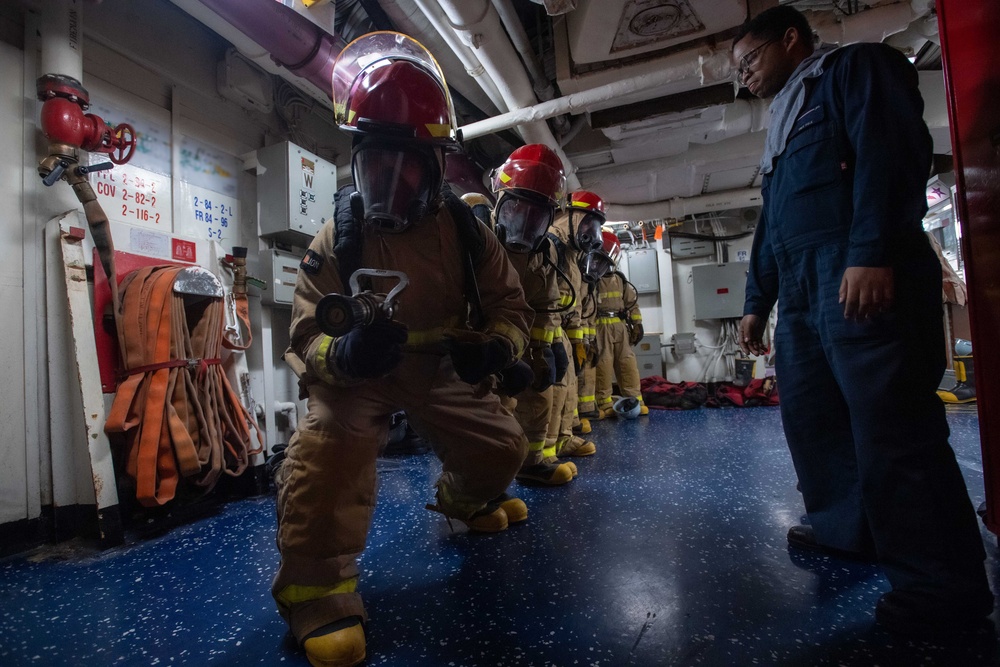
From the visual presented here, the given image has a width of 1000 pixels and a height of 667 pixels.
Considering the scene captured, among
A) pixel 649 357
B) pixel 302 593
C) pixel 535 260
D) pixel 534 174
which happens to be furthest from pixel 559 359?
pixel 649 357

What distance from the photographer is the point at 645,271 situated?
7.53 m

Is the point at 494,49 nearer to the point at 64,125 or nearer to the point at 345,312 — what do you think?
the point at 64,125

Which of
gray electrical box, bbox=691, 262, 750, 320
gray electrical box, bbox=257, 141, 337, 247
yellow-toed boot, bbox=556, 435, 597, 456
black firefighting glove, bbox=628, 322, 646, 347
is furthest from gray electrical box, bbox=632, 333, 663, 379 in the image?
gray electrical box, bbox=257, 141, 337, 247

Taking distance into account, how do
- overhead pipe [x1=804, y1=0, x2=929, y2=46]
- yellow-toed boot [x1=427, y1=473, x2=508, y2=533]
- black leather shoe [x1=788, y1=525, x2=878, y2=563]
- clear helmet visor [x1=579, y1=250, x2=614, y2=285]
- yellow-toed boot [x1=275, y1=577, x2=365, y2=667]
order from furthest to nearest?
1. clear helmet visor [x1=579, y1=250, x2=614, y2=285]
2. overhead pipe [x1=804, y1=0, x2=929, y2=46]
3. yellow-toed boot [x1=427, y1=473, x2=508, y2=533]
4. black leather shoe [x1=788, y1=525, x2=878, y2=563]
5. yellow-toed boot [x1=275, y1=577, x2=365, y2=667]

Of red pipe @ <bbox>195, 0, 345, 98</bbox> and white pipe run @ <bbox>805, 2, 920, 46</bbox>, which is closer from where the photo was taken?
red pipe @ <bbox>195, 0, 345, 98</bbox>

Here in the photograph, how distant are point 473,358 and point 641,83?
2.83 meters

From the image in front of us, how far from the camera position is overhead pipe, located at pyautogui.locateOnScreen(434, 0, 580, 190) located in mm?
2408

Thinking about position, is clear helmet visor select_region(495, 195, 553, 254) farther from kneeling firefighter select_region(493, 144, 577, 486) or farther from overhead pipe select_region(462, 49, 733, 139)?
overhead pipe select_region(462, 49, 733, 139)

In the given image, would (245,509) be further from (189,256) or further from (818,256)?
(818,256)

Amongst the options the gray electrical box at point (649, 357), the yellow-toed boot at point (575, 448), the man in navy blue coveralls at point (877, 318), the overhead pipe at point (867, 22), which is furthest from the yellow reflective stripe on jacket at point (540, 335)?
the gray electrical box at point (649, 357)

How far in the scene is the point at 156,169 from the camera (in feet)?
8.85

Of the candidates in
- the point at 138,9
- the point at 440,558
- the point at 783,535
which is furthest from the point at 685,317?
the point at 138,9

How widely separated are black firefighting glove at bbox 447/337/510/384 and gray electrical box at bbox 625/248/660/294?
6713mm

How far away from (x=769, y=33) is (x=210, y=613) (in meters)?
2.54
